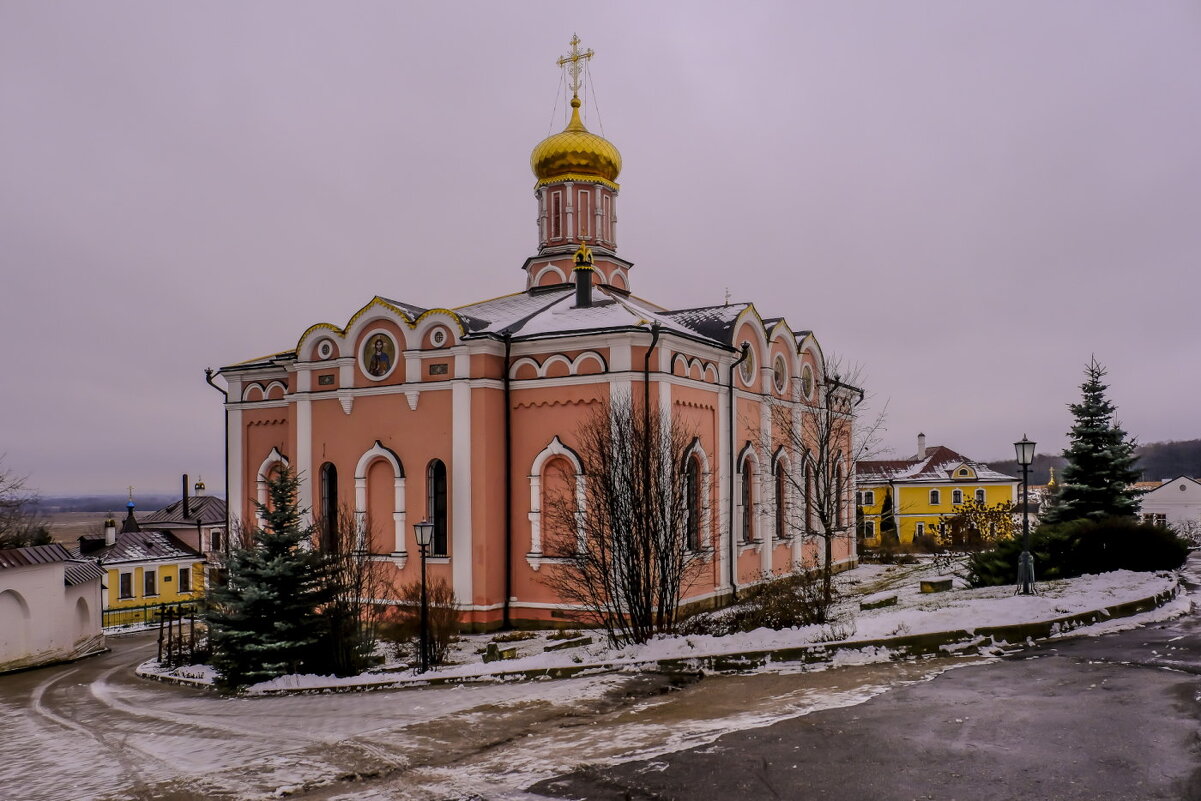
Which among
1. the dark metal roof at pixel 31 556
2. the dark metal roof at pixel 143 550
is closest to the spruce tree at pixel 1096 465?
the dark metal roof at pixel 31 556

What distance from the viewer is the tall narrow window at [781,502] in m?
23.0

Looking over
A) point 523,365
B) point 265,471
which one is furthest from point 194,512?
point 523,365

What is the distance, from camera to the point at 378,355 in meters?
19.7

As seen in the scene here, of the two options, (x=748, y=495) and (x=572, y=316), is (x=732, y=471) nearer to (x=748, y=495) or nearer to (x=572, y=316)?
(x=748, y=495)

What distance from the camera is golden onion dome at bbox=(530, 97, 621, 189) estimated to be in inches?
937

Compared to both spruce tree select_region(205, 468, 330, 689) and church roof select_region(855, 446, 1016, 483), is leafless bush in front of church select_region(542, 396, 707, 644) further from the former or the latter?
church roof select_region(855, 446, 1016, 483)

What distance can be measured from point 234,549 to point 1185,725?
43.3ft

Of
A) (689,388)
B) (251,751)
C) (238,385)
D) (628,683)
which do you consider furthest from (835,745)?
(238,385)

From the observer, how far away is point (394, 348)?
19500 millimetres

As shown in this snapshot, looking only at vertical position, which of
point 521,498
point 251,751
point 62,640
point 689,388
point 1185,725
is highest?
point 689,388

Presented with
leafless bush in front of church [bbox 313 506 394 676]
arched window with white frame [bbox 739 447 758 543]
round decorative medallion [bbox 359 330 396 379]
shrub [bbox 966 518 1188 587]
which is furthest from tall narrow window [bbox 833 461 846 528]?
round decorative medallion [bbox 359 330 396 379]

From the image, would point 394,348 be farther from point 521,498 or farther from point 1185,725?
point 1185,725

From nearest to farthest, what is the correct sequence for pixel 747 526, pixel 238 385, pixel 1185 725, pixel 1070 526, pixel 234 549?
pixel 1185 725 → pixel 234 549 → pixel 1070 526 → pixel 747 526 → pixel 238 385

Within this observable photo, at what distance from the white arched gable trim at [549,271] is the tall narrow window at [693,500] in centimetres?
738
